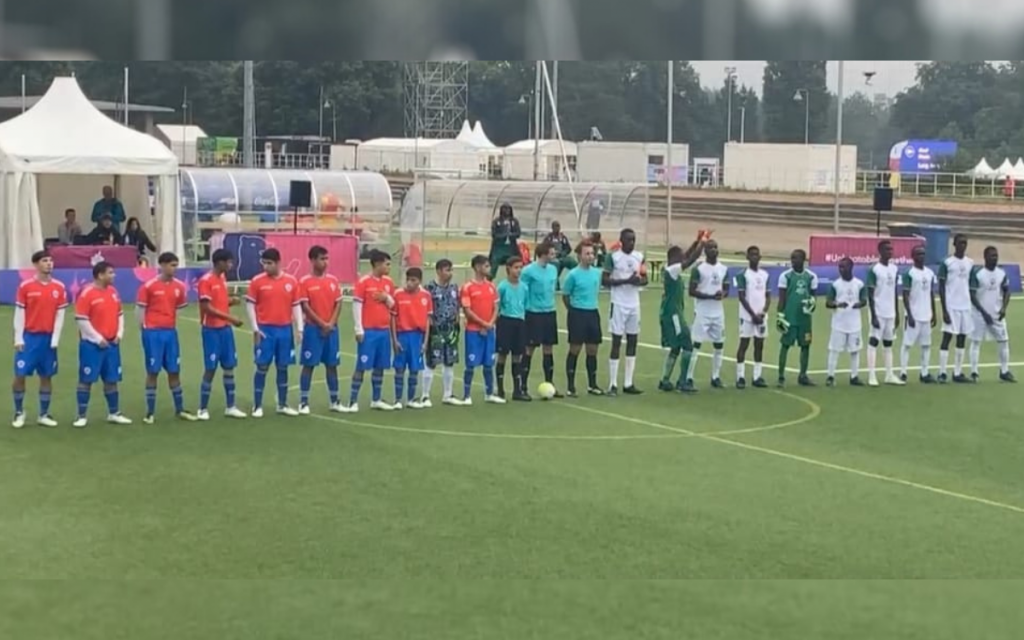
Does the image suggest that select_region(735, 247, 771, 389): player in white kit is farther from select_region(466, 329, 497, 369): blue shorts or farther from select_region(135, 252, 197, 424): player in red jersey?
select_region(135, 252, 197, 424): player in red jersey

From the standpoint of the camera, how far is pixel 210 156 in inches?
2189

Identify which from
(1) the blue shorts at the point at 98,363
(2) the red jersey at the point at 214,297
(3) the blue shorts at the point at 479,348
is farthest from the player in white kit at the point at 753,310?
(1) the blue shorts at the point at 98,363

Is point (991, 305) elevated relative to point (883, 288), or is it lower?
lower

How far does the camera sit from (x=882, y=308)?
18656 mm

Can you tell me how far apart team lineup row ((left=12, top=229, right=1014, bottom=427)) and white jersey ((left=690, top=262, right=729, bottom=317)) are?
18 mm

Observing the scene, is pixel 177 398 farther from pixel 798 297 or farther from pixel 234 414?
pixel 798 297

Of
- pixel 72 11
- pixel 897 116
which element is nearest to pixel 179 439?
pixel 72 11

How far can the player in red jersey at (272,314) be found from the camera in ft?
49.0

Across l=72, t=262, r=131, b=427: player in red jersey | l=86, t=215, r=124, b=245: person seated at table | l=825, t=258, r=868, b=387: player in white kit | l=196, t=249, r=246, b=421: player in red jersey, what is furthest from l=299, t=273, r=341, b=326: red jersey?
l=86, t=215, r=124, b=245: person seated at table

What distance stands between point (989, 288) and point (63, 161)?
1621 centimetres

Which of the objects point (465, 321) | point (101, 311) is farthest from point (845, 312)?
point (101, 311)

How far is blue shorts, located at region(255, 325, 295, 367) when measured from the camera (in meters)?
15.0

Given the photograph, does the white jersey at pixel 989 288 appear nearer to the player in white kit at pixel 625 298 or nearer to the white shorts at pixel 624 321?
the player in white kit at pixel 625 298

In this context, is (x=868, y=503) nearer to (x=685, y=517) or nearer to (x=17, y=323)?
(x=685, y=517)
